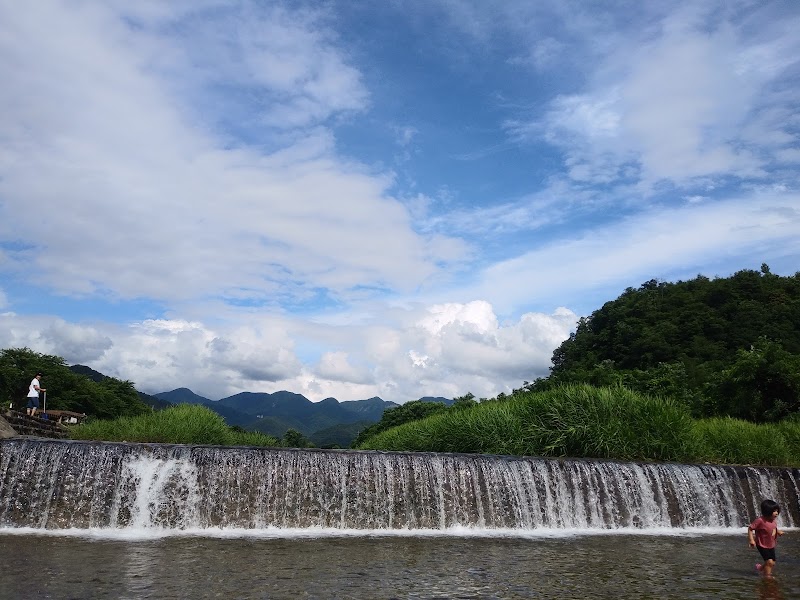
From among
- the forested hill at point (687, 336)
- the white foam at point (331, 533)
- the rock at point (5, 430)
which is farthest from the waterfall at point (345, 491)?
the forested hill at point (687, 336)

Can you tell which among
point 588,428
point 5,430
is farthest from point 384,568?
point 5,430

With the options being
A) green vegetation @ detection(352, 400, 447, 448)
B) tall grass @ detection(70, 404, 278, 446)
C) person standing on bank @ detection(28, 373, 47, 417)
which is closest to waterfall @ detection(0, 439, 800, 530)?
tall grass @ detection(70, 404, 278, 446)

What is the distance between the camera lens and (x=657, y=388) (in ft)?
93.8

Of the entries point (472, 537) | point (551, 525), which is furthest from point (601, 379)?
point (472, 537)

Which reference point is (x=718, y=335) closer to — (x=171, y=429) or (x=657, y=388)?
(x=657, y=388)

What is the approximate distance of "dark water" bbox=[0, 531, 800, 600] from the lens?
6.62 m

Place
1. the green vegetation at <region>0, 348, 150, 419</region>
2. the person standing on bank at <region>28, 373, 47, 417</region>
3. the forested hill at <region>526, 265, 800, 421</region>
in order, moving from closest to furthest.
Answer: the person standing on bank at <region>28, 373, 47, 417</region> < the forested hill at <region>526, 265, 800, 421</region> < the green vegetation at <region>0, 348, 150, 419</region>

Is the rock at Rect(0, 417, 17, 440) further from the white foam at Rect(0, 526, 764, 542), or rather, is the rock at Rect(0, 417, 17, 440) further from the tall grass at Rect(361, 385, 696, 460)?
the tall grass at Rect(361, 385, 696, 460)

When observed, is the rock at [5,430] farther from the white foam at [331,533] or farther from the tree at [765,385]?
the tree at [765,385]

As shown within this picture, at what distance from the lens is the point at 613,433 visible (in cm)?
1512

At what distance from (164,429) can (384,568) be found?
10.4 meters

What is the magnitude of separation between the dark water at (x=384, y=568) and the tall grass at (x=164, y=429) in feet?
19.2

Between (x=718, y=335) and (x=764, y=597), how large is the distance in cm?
4151

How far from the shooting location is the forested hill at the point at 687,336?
97.1 ft
